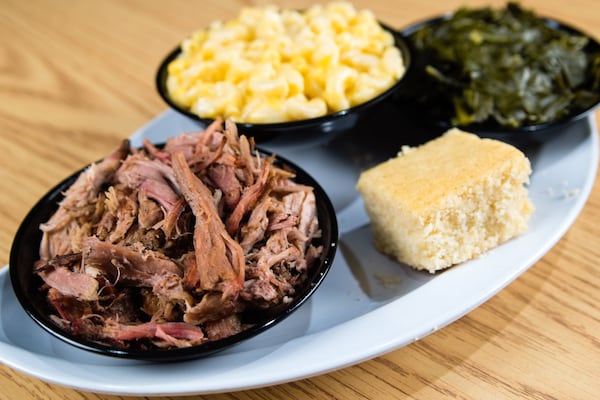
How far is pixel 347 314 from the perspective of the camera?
185cm

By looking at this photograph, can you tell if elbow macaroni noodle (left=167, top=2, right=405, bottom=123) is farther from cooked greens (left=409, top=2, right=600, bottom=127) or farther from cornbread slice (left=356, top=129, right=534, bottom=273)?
cornbread slice (left=356, top=129, right=534, bottom=273)

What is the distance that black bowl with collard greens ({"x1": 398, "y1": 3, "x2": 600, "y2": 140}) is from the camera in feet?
7.86

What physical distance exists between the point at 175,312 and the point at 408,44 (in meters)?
1.63

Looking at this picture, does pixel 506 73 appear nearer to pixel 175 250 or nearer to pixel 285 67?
pixel 285 67

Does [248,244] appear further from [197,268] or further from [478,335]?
[478,335]

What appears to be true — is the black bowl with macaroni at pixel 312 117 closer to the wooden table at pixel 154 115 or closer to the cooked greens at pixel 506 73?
the cooked greens at pixel 506 73

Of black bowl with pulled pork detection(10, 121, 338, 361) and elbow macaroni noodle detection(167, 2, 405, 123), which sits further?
elbow macaroni noodle detection(167, 2, 405, 123)

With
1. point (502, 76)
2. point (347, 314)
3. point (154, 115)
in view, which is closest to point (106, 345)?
point (347, 314)

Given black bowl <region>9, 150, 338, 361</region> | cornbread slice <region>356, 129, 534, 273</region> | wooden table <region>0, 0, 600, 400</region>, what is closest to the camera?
black bowl <region>9, 150, 338, 361</region>

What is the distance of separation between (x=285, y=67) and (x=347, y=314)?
1.01 metres

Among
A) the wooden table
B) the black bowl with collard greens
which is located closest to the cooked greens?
the black bowl with collard greens

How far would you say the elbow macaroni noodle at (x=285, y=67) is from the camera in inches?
89.0

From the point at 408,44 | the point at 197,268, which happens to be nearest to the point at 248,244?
the point at 197,268

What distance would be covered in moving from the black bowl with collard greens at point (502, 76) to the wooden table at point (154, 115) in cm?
41
